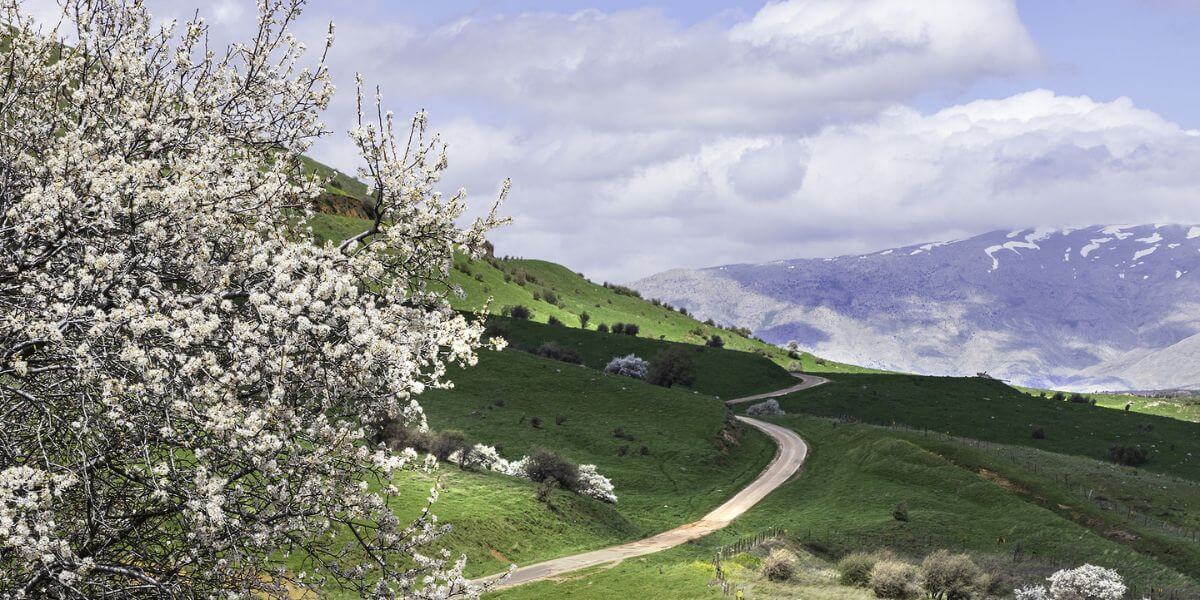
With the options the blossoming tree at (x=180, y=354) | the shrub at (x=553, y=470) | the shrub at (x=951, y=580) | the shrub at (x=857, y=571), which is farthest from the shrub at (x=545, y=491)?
the blossoming tree at (x=180, y=354)

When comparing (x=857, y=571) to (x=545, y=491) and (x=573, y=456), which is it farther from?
(x=573, y=456)

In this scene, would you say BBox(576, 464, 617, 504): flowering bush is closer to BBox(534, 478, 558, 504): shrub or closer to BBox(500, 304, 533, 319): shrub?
BBox(534, 478, 558, 504): shrub

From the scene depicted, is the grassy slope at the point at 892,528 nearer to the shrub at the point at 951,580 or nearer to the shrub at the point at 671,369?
the shrub at the point at 951,580

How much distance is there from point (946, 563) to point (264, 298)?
33.6 m

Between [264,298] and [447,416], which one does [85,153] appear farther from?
[447,416]

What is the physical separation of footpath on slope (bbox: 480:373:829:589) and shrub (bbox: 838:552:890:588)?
1171 cm

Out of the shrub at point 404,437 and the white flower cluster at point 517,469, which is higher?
the shrub at point 404,437

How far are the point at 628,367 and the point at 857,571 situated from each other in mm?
75760

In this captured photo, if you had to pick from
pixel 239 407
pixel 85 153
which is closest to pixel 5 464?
pixel 239 407

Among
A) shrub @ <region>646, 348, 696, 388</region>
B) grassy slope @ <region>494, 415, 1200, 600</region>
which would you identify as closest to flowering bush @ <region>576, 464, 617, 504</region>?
grassy slope @ <region>494, 415, 1200, 600</region>

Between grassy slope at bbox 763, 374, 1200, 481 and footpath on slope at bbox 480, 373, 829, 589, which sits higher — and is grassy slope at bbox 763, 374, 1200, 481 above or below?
above

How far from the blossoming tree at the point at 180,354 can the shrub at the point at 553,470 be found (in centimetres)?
4608

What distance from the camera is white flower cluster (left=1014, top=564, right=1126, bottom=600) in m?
36.8

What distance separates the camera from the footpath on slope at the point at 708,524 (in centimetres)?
4109
